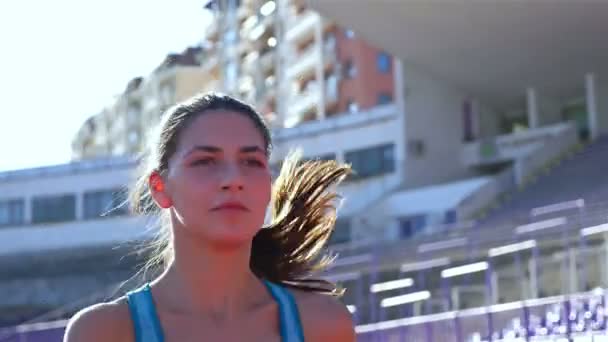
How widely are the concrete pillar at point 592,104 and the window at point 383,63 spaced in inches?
787

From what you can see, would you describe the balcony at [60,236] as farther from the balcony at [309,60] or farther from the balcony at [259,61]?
Answer: the balcony at [259,61]

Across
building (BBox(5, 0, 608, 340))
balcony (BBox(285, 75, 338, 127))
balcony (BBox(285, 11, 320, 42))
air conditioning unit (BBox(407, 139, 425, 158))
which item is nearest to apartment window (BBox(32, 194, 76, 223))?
building (BBox(5, 0, 608, 340))

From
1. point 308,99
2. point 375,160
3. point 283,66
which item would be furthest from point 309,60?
point 375,160

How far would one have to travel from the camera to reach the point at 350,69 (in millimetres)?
58375

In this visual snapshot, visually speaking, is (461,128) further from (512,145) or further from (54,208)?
(54,208)

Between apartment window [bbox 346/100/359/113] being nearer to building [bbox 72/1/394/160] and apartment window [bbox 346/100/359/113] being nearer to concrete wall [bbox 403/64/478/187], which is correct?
building [bbox 72/1/394/160]

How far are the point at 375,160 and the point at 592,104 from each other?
7.11 metres

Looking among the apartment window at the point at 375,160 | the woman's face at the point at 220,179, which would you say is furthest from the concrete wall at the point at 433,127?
the woman's face at the point at 220,179

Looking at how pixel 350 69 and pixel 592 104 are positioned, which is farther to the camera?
pixel 350 69

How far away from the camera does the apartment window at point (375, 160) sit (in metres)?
40.0

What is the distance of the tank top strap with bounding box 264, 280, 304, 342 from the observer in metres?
2.39

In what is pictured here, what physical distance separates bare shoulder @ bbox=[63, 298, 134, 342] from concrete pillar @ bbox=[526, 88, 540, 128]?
37.9m

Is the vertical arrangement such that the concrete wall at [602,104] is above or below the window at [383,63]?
below

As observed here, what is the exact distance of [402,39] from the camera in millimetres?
36812
